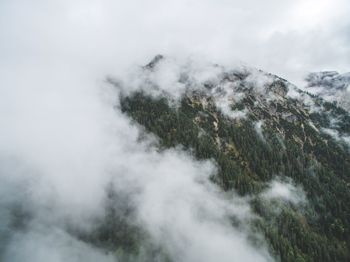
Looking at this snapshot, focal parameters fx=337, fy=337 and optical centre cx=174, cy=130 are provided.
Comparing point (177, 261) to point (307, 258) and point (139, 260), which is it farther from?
point (307, 258)

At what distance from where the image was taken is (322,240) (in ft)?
634

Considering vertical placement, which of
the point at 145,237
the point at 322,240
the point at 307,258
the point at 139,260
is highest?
the point at 322,240

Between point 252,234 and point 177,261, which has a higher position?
point 252,234

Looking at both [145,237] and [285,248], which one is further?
[145,237]

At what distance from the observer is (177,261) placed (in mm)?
188875

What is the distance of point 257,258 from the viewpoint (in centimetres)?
18875

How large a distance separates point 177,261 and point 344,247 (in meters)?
95.5

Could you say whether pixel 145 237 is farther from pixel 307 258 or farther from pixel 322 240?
pixel 322 240

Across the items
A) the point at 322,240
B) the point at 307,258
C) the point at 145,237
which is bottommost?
the point at 145,237

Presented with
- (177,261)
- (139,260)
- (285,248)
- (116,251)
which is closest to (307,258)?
(285,248)

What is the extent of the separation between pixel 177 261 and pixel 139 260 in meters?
23.1

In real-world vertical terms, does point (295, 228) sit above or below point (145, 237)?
above

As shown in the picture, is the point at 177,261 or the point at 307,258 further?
the point at 177,261

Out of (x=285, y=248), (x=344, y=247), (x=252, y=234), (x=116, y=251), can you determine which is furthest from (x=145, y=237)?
(x=344, y=247)
